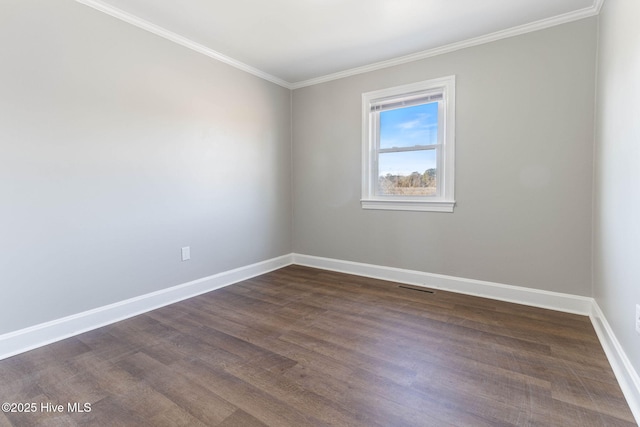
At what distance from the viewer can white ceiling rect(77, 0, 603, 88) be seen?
2312mm

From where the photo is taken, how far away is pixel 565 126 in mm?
2508

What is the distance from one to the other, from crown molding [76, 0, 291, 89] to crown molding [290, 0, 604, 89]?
75 centimetres

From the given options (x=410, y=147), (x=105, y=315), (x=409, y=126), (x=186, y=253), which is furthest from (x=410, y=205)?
(x=105, y=315)

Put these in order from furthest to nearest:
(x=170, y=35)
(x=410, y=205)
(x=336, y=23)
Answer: (x=410, y=205) → (x=170, y=35) → (x=336, y=23)

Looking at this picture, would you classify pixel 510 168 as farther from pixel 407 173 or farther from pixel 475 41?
pixel 475 41

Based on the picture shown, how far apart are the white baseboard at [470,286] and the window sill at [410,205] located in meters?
0.68

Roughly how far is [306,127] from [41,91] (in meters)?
2.61

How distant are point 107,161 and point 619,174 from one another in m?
3.45

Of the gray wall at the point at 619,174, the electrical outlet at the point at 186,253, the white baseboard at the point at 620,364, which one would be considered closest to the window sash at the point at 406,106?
the gray wall at the point at 619,174

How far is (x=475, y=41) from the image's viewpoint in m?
2.83

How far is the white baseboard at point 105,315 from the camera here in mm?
1981

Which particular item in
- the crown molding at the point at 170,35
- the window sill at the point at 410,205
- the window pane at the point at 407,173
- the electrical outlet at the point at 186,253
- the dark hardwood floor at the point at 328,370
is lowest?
the dark hardwood floor at the point at 328,370

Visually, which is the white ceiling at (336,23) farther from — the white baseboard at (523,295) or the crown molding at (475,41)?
the white baseboard at (523,295)

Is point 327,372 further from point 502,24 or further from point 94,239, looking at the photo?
point 502,24
